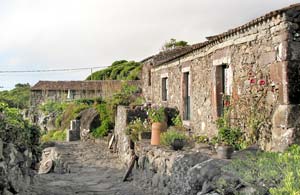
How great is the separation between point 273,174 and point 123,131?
391 inches

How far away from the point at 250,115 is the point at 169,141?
5.89 feet

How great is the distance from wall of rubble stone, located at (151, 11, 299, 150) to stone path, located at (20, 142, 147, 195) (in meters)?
2.70

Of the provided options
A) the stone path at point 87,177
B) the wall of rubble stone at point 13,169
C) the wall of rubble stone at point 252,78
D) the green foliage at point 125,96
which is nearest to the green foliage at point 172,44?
the green foliage at point 125,96

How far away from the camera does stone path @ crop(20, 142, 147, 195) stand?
8445 mm

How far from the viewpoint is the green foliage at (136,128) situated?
11388mm

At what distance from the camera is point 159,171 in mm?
8039

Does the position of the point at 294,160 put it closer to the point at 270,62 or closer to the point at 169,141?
the point at 270,62

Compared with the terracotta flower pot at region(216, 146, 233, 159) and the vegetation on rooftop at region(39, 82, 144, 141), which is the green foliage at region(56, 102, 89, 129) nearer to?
the vegetation on rooftop at region(39, 82, 144, 141)

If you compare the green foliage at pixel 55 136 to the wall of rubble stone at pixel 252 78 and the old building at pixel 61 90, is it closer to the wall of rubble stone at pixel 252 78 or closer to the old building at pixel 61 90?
the old building at pixel 61 90

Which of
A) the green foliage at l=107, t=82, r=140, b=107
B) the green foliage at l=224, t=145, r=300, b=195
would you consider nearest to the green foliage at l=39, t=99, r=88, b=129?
the green foliage at l=107, t=82, r=140, b=107

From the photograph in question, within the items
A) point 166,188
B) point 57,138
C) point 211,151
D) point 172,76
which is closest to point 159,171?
point 166,188

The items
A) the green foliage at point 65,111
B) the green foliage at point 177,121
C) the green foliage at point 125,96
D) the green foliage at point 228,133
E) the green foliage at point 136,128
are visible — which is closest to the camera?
the green foliage at point 228,133

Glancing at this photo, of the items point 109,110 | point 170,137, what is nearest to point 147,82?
point 109,110

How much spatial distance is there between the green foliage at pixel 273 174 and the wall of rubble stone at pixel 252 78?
248 centimetres
